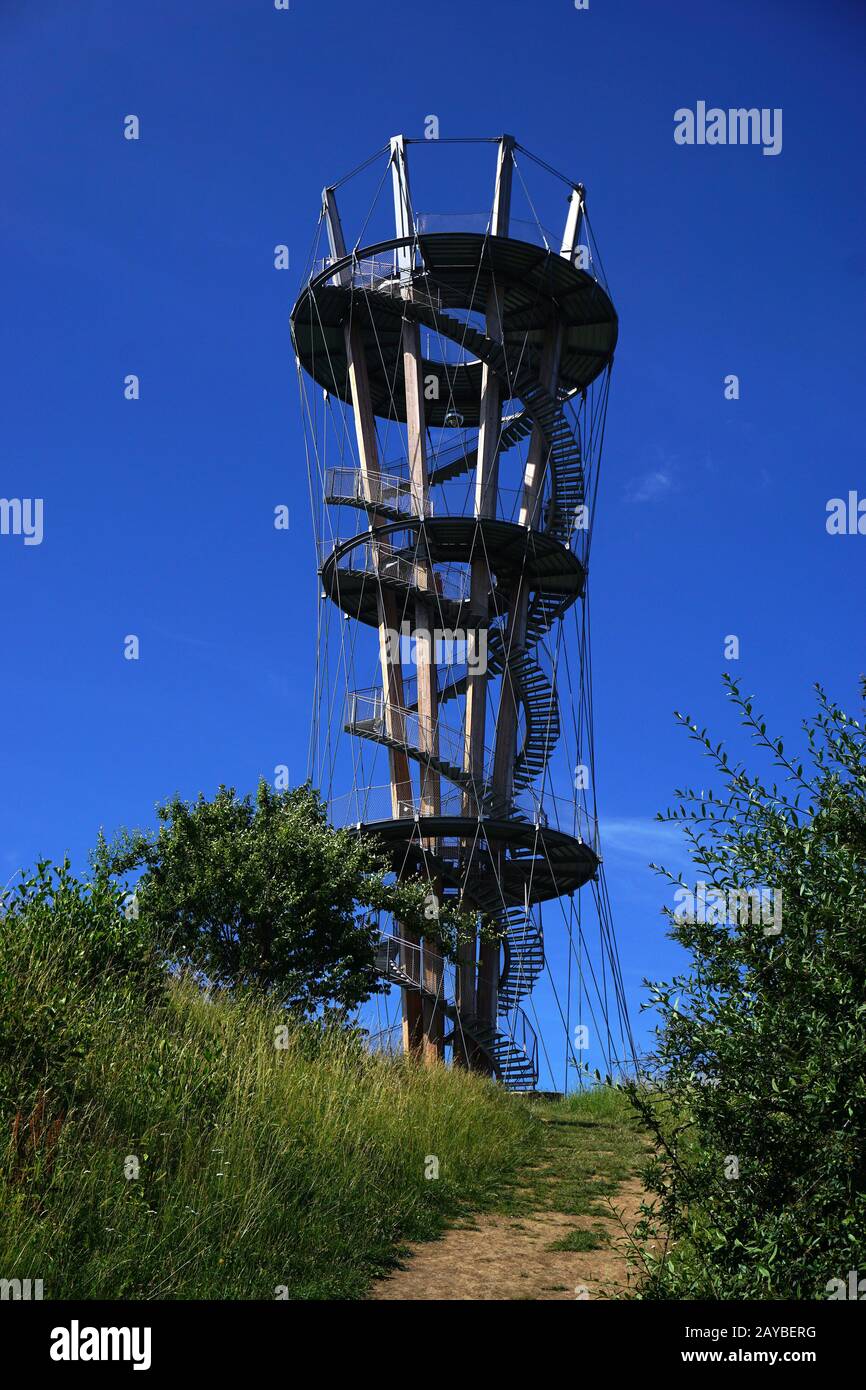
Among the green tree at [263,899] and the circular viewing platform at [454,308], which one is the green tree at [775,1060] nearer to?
the green tree at [263,899]

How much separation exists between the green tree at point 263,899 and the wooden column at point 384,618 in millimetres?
7211

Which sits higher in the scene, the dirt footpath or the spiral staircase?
the spiral staircase

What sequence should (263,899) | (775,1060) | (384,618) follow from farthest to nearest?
(384,618)
(263,899)
(775,1060)

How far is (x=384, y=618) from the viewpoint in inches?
1275

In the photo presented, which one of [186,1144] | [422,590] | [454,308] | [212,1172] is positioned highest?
[454,308]

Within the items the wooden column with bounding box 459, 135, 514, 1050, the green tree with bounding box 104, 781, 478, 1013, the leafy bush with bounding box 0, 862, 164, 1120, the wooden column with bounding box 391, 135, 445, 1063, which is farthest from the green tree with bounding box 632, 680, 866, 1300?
the wooden column with bounding box 459, 135, 514, 1050

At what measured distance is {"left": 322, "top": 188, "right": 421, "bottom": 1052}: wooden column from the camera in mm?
30781

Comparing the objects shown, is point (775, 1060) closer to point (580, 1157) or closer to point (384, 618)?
point (580, 1157)

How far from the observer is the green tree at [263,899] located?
2023 cm

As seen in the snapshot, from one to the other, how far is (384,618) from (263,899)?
1335 cm

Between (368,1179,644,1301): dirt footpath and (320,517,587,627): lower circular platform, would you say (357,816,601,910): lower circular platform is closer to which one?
(320,517,587,627): lower circular platform

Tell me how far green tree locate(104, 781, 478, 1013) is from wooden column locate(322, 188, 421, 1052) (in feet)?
23.7

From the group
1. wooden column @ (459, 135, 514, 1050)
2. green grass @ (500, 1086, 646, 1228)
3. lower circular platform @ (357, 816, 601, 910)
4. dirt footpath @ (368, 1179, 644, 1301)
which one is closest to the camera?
dirt footpath @ (368, 1179, 644, 1301)
